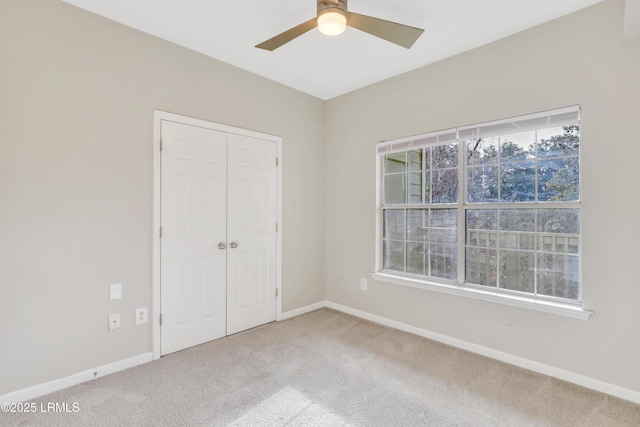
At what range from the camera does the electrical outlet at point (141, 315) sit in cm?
251

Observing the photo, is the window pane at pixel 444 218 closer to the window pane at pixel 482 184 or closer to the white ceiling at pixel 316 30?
the window pane at pixel 482 184

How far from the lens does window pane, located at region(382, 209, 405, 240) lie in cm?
338

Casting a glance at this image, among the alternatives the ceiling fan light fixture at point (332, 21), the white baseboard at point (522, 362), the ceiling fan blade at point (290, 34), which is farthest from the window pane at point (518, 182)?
the ceiling fan blade at point (290, 34)

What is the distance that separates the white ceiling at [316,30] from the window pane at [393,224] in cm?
150

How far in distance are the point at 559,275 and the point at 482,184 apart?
0.94 meters

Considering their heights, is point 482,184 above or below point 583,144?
below

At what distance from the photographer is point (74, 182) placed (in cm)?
221

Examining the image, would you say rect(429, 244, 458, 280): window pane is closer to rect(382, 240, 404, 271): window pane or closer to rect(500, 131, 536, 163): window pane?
rect(382, 240, 404, 271): window pane

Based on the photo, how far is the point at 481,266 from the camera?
2791 millimetres

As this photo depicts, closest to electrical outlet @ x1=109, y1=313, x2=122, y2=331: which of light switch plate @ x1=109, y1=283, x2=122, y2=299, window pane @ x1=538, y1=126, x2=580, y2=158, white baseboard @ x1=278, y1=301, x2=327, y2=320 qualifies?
light switch plate @ x1=109, y1=283, x2=122, y2=299

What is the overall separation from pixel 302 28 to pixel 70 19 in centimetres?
172

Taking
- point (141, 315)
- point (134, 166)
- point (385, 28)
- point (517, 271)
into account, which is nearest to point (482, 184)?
point (517, 271)

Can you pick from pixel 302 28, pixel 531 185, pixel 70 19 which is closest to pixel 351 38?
pixel 302 28

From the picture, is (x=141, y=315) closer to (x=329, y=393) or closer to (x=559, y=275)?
(x=329, y=393)
